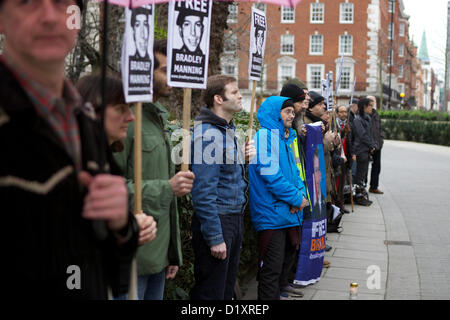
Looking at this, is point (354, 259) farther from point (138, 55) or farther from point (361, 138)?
point (138, 55)

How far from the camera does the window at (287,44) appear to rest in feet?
199

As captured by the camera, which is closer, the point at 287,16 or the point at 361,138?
the point at 361,138

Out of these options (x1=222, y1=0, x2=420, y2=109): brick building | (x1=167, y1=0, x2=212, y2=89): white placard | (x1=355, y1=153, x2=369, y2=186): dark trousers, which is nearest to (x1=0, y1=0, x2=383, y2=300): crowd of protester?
(x1=167, y1=0, x2=212, y2=89): white placard

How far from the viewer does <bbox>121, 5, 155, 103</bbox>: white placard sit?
2590mm

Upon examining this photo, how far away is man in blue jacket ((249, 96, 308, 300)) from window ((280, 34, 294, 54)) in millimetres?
56801

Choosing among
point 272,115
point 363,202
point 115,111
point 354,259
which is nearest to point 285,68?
point 363,202

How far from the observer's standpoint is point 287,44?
61031mm

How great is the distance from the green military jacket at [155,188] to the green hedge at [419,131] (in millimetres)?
27728

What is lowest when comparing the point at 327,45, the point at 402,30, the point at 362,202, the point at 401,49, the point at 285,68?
the point at 362,202

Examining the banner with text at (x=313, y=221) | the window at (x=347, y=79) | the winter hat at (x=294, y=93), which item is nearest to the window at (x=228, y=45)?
the winter hat at (x=294, y=93)

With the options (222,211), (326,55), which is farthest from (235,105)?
(326,55)

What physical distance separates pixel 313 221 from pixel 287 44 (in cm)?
5683

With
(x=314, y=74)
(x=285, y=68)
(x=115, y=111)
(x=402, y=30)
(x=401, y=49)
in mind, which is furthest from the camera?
(x=402, y=30)

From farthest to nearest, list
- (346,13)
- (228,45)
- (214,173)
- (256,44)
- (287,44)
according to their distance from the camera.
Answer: (287,44) → (346,13) → (228,45) → (256,44) → (214,173)
